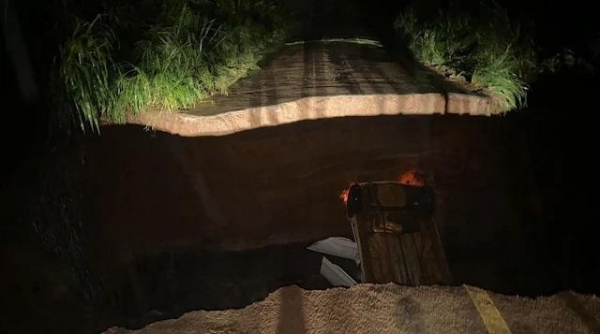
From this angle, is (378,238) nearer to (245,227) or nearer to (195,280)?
(245,227)

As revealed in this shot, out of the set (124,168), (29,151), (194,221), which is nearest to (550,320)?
(194,221)

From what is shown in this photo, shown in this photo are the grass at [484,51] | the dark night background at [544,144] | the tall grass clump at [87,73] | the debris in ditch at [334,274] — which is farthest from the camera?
the grass at [484,51]

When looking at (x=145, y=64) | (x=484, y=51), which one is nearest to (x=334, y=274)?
(x=145, y=64)

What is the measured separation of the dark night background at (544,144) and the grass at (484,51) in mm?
350

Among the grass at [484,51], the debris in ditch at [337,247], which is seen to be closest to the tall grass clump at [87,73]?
the debris in ditch at [337,247]

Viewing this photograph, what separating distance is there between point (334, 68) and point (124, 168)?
11.7ft

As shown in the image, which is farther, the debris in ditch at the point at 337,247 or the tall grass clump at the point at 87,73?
the tall grass clump at the point at 87,73

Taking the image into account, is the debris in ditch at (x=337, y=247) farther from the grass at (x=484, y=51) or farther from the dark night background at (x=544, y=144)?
the grass at (x=484, y=51)

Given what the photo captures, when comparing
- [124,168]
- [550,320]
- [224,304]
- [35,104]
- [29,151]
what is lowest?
[224,304]

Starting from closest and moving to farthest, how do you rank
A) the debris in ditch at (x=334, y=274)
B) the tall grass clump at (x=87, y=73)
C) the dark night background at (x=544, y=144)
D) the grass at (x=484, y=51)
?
the debris in ditch at (x=334, y=274)
the dark night background at (x=544, y=144)
the tall grass clump at (x=87, y=73)
the grass at (x=484, y=51)

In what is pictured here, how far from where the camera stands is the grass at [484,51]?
241 inches

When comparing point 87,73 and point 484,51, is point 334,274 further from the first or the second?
point 484,51

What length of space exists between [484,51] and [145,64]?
4.48 metres

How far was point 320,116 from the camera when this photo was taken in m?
5.91
